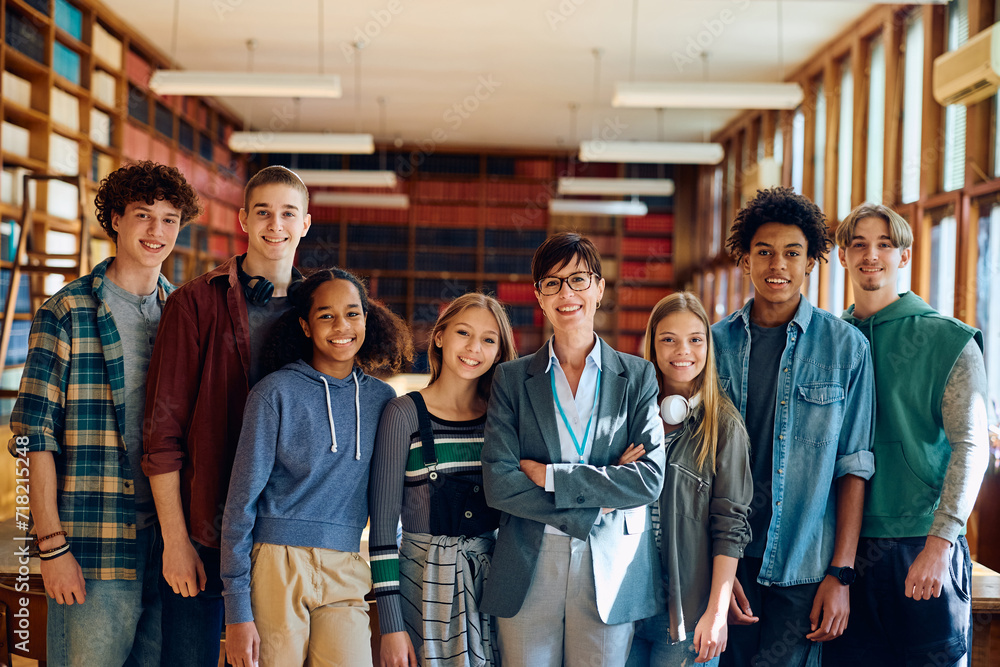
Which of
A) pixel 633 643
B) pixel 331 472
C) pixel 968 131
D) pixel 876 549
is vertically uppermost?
pixel 968 131

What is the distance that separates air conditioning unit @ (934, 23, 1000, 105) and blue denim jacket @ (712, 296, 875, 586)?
A: 258 cm

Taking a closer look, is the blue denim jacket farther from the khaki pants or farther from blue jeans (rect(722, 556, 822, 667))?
the khaki pants

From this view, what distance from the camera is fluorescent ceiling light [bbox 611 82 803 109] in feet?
16.4

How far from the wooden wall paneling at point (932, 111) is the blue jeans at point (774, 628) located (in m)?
3.84

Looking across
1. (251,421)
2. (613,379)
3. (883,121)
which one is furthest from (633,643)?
(883,121)

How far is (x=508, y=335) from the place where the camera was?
183 centimetres

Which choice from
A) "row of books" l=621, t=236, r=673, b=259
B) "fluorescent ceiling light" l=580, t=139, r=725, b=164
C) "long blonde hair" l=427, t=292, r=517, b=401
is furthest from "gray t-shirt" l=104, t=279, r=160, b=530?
"row of books" l=621, t=236, r=673, b=259

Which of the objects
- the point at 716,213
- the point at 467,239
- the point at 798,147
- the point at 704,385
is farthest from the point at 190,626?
the point at 716,213

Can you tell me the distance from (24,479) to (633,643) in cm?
161

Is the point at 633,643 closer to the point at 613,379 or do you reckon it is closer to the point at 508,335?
the point at 613,379

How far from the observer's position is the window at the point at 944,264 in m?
4.56

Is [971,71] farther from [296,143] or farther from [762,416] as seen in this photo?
[296,143]

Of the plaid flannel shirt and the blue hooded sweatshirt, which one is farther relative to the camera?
the plaid flannel shirt

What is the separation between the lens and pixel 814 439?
5.84ft
